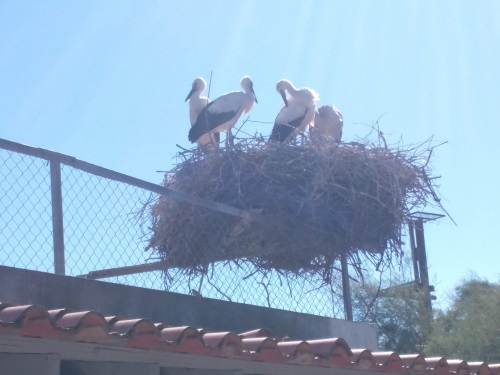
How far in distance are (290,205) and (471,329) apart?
9746 millimetres

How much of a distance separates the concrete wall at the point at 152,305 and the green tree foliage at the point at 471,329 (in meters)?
9.70

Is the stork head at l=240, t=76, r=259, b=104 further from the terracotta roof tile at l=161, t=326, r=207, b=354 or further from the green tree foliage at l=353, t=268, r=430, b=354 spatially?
the terracotta roof tile at l=161, t=326, r=207, b=354

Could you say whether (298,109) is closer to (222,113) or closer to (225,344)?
(222,113)

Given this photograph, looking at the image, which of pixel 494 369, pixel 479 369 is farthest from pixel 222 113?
pixel 479 369

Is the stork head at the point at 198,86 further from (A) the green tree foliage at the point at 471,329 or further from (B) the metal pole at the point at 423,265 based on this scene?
(A) the green tree foliage at the point at 471,329

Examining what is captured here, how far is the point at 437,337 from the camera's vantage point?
1719 centimetres

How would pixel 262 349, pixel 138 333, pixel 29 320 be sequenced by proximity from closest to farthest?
1. pixel 29 320
2. pixel 138 333
3. pixel 262 349

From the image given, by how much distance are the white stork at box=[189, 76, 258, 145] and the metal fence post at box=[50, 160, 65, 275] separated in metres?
6.45

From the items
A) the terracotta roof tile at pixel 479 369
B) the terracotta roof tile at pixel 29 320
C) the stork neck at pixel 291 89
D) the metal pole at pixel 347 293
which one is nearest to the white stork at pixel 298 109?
the stork neck at pixel 291 89

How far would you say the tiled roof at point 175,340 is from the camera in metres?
3.53

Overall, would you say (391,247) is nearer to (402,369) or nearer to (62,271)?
(402,369)

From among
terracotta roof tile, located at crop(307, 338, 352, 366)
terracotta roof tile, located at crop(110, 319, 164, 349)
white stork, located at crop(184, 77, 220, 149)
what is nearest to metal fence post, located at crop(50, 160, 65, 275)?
terracotta roof tile, located at crop(110, 319, 164, 349)

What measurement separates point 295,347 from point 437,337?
1313 cm

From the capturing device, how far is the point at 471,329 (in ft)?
56.3
